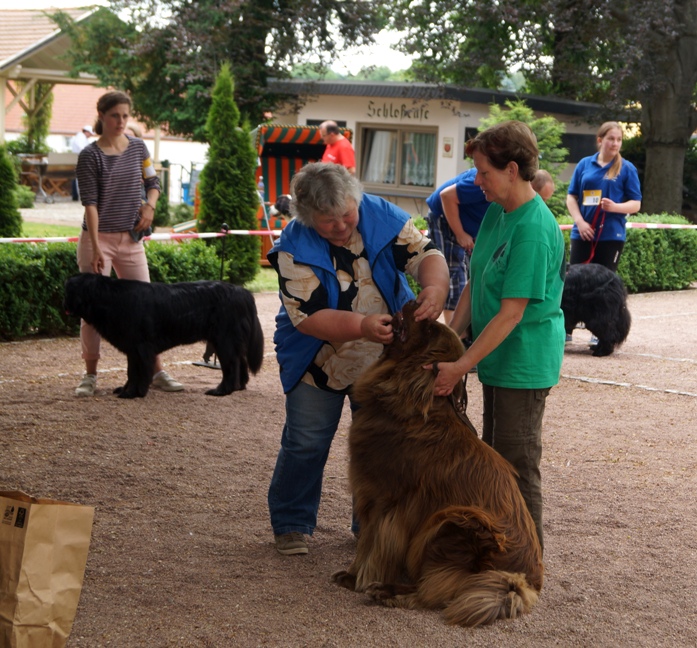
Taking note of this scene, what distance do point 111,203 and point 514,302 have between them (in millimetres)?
4484

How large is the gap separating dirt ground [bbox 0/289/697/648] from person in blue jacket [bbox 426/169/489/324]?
119 centimetres

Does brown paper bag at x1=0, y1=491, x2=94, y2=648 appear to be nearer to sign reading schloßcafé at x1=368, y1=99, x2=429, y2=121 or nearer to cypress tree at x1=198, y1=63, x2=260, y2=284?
cypress tree at x1=198, y1=63, x2=260, y2=284

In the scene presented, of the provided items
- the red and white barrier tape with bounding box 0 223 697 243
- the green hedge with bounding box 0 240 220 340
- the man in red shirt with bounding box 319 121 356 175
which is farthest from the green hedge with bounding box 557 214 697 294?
the green hedge with bounding box 0 240 220 340

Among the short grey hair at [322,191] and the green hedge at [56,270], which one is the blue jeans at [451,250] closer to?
the short grey hair at [322,191]

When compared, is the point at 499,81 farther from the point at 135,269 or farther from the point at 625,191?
the point at 135,269

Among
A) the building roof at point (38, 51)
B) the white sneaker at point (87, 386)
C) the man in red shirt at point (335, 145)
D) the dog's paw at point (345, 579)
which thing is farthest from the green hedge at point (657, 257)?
the building roof at point (38, 51)

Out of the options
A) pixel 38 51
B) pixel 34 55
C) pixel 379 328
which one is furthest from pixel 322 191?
pixel 34 55

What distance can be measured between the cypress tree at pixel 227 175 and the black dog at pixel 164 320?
6.28m

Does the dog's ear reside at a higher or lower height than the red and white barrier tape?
lower

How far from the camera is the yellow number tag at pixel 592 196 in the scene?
32.3ft

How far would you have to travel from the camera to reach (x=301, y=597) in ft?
13.0

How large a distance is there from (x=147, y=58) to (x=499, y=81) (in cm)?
952

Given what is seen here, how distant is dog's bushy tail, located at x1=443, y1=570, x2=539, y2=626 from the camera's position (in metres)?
3.58

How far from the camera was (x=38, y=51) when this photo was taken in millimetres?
28547
